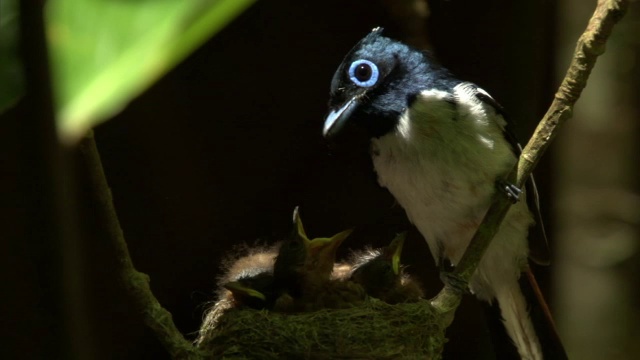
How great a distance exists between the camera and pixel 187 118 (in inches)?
81.0

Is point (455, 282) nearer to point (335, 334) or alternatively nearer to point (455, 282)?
point (455, 282)

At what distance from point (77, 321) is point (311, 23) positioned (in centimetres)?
186

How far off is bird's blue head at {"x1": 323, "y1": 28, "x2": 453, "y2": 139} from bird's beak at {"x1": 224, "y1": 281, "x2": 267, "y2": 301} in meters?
0.36

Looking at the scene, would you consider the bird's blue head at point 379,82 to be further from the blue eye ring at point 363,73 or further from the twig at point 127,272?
the twig at point 127,272

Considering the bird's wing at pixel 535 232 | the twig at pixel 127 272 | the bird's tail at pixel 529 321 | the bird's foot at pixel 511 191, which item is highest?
the twig at pixel 127 272

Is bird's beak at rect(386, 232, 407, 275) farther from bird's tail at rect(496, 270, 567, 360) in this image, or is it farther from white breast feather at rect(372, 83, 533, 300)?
bird's tail at rect(496, 270, 567, 360)

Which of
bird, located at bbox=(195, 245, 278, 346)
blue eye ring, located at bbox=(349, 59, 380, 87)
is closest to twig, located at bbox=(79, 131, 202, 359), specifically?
bird, located at bbox=(195, 245, 278, 346)

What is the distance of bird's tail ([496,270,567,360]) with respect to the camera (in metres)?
1.74

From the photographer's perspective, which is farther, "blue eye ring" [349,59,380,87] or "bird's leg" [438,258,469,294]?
"blue eye ring" [349,59,380,87]

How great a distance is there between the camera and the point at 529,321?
1.78 metres

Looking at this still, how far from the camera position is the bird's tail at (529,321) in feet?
5.70

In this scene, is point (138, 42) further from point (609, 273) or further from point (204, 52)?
point (609, 273)

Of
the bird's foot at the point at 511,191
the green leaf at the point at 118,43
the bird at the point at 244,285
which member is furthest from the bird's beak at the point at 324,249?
the green leaf at the point at 118,43

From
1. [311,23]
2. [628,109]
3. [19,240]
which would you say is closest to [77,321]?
[19,240]
